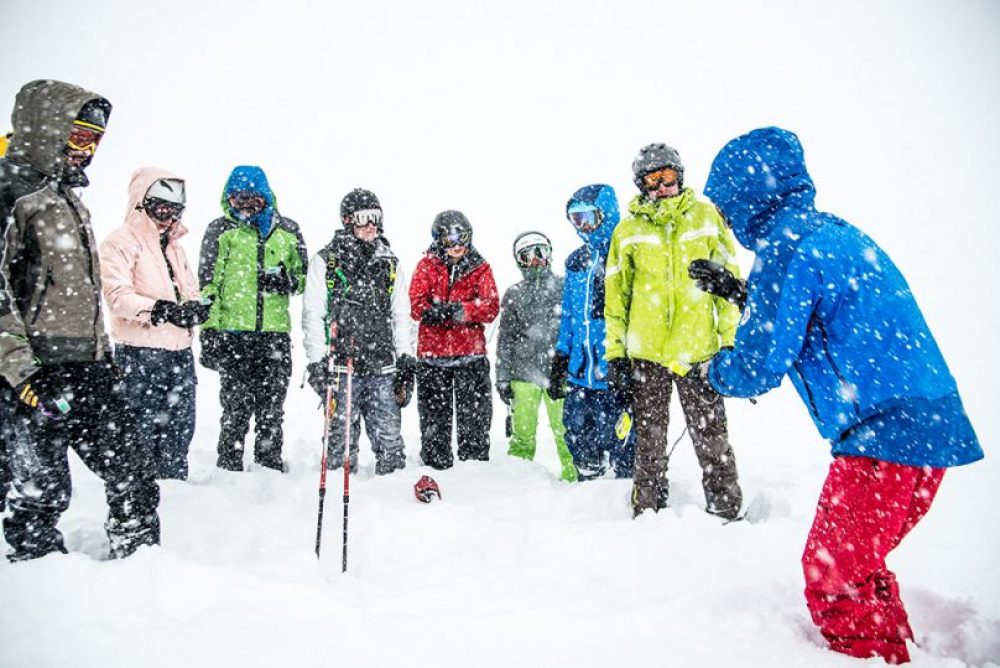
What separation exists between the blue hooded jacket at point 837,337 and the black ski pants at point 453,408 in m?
3.67

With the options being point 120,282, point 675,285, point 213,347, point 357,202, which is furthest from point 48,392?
point 675,285

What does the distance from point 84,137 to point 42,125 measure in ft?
0.63

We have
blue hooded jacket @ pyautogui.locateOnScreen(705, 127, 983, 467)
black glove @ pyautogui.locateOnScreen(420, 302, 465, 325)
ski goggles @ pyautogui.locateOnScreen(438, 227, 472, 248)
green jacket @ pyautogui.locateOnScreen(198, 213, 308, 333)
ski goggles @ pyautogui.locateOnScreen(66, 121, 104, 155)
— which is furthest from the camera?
ski goggles @ pyautogui.locateOnScreen(438, 227, 472, 248)

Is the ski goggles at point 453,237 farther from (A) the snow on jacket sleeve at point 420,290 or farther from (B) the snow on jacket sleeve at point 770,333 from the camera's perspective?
(B) the snow on jacket sleeve at point 770,333

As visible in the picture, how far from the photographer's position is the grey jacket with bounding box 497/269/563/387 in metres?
6.36

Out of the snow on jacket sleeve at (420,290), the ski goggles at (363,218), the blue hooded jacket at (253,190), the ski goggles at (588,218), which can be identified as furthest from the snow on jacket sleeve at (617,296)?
the blue hooded jacket at (253,190)

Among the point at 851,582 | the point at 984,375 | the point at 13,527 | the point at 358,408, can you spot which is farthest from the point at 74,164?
the point at 984,375

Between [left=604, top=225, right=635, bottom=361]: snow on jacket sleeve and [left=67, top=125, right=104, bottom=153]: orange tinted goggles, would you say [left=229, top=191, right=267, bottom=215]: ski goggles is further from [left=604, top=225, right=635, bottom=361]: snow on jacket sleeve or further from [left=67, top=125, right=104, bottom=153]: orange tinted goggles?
[left=604, top=225, right=635, bottom=361]: snow on jacket sleeve

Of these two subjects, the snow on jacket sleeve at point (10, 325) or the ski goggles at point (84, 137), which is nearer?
the snow on jacket sleeve at point (10, 325)

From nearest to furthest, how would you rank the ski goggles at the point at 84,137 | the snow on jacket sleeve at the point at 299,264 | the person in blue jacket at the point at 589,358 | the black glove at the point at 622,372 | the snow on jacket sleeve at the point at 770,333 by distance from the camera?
the snow on jacket sleeve at the point at 770,333 < the ski goggles at the point at 84,137 < the black glove at the point at 622,372 < the person in blue jacket at the point at 589,358 < the snow on jacket sleeve at the point at 299,264

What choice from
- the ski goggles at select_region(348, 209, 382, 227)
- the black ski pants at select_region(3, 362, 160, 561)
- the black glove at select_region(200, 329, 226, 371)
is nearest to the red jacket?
the ski goggles at select_region(348, 209, 382, 227)

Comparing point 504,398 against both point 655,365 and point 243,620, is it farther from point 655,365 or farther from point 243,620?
point 243,620

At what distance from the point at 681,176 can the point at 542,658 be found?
3361 mm

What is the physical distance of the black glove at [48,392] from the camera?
280cm
